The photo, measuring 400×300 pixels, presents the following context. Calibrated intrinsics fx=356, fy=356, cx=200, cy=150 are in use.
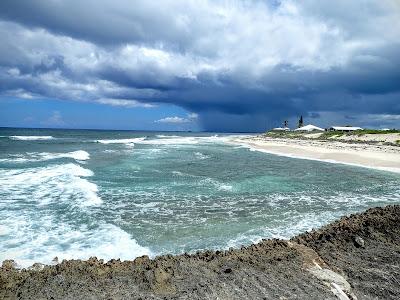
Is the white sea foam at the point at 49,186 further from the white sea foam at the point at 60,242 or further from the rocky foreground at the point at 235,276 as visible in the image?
the rocky foreground at the point at 235,276

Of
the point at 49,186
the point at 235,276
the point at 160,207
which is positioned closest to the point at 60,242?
the point at 160,207

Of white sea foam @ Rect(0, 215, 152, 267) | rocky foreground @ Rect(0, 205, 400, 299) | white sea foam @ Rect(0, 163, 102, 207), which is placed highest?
rocky foreground @ Rect(0, 205, 400, 299)

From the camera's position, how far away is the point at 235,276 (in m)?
7.43

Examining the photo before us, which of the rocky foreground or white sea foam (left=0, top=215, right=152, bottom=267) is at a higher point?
the rocky foreground

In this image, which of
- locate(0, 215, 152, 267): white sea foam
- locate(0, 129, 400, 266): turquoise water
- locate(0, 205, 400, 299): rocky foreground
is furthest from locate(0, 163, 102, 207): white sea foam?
locate(0, 205, 400, 299): rocky foreground

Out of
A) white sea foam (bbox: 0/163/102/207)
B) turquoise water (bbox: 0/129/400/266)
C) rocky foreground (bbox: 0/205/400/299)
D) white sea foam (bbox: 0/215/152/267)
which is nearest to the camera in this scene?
rocky foreground (bbox: 0/205/400/299)

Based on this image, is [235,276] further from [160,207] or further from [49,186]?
[49,186]

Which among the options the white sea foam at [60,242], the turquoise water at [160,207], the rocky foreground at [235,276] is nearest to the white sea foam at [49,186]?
the turquoise water at [160,207]

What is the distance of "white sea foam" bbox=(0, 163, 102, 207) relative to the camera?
17250mm

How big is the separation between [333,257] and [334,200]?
387 inches

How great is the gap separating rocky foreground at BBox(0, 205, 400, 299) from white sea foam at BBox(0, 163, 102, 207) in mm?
9075

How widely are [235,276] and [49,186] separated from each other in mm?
16279

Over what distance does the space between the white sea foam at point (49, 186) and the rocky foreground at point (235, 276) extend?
9075 millimetres

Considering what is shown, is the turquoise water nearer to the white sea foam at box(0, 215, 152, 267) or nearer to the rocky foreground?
the white sea foam at box(0, 215, 152, 267)
